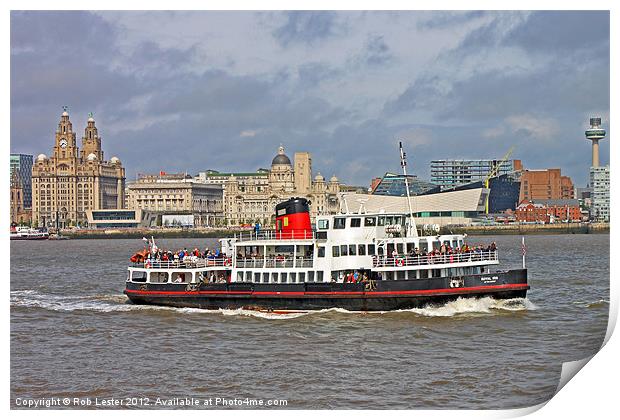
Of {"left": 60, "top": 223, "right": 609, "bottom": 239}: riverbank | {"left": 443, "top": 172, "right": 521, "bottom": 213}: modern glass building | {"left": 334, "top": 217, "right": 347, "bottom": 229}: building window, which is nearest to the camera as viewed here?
{"left": 334, "top": 217, "right": 347, "bottom": 229}: building window

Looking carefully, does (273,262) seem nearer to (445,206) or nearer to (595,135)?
(445,206)

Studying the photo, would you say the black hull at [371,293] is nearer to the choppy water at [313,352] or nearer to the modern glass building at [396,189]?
the choppy water at [313,352]

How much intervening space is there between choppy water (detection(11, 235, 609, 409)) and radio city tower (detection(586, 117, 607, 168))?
5687 inches

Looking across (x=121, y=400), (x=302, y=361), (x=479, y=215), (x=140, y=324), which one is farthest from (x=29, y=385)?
(x=479, y=215)

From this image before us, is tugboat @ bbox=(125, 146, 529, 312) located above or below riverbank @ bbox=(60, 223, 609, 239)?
below

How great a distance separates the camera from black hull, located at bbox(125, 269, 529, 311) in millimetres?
31281

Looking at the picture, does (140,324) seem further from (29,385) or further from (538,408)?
(538,408)

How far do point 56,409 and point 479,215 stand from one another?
14584 cm

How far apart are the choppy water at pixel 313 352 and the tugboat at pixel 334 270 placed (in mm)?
564

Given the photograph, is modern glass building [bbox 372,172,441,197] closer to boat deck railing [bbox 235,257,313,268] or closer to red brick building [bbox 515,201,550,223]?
red brick building [bbox 515,201,550,223]

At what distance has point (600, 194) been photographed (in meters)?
162

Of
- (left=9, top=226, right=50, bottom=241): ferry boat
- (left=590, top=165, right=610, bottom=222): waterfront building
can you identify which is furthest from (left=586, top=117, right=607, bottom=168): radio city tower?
(left=9, top=226, right=50, bottom=241): ferry boat

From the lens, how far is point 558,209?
171 m

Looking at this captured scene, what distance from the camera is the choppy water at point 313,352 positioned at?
68.9 feet
